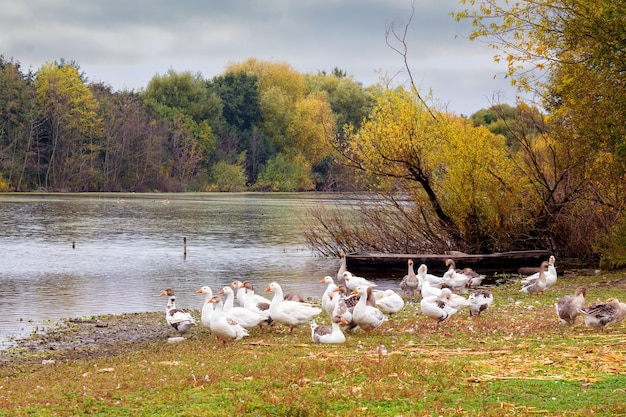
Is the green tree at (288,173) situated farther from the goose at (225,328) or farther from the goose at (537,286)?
the goose at (225,328)

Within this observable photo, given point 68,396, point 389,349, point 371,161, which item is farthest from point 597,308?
point 371,161

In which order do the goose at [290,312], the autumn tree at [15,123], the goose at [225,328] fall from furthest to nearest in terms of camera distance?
the autumn tree at [15,123] → the goose at [290,312] → the goose at [225,328]

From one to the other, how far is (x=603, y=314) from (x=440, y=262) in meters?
17.8

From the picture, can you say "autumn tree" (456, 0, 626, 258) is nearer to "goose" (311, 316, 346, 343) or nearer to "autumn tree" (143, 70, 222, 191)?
"goose" (311, 316, 346, 343)

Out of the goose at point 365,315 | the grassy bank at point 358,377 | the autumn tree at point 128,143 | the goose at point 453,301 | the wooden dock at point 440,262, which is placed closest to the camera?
the grassy bank at point 358,377

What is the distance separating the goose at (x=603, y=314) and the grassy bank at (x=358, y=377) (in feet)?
1.05

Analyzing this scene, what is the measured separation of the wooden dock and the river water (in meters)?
1.10

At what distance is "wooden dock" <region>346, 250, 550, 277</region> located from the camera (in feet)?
111

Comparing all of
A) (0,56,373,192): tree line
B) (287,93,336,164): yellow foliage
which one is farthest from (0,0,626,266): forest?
(287,93,336,164): yellow foliage

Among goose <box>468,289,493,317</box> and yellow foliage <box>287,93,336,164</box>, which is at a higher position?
yellow foliage <box>287,93,336,164</box>

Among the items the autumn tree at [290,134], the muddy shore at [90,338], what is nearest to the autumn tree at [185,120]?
the autumn tree at [290,134]

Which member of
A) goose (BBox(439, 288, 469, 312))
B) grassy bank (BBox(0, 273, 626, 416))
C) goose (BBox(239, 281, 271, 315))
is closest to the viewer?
grassy bank (BBox(0, 273, 626, 416))

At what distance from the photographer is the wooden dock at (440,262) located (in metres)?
33.8

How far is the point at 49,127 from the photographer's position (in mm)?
105500
